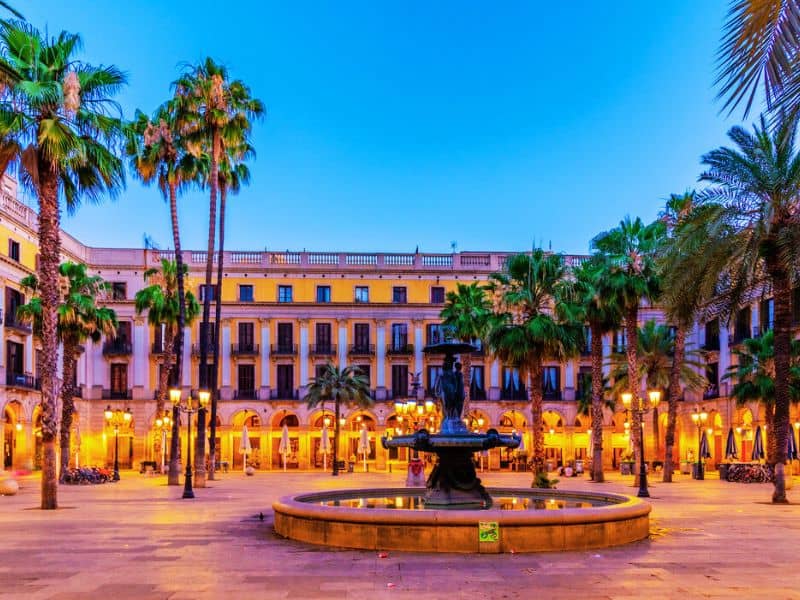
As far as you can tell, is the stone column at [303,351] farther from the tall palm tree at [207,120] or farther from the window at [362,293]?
the tall palm tree at [207,120]

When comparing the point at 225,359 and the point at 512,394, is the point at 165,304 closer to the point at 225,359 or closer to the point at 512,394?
the point at 225,359

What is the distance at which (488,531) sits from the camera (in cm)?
1331

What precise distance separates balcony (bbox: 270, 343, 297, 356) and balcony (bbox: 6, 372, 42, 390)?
56.5ft

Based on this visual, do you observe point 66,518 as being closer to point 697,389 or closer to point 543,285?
point 543,285

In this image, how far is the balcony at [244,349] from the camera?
60.1 m

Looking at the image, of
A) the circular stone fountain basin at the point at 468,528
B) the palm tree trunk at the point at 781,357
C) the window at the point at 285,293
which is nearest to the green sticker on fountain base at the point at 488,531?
the circular stone fountain basin at the point at 468,528

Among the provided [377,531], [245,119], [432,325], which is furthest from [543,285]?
[432,325]

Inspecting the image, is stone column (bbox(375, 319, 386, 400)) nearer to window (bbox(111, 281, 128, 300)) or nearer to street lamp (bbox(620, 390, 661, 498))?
window (bbox(111, 281, 128, 300))

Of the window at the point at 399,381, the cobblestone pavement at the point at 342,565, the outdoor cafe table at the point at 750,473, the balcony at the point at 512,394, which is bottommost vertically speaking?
the outdoor cafe table at the point at 750,473

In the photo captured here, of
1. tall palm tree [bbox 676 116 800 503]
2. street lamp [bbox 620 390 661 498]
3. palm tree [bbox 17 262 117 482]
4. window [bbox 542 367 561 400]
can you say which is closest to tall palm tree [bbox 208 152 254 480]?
palm tree [bbox 17 262 117 482]

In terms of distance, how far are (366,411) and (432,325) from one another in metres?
7.58

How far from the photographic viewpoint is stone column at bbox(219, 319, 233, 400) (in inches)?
2367

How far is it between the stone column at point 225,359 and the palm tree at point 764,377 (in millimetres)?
33246

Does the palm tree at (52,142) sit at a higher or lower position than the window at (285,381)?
higher
